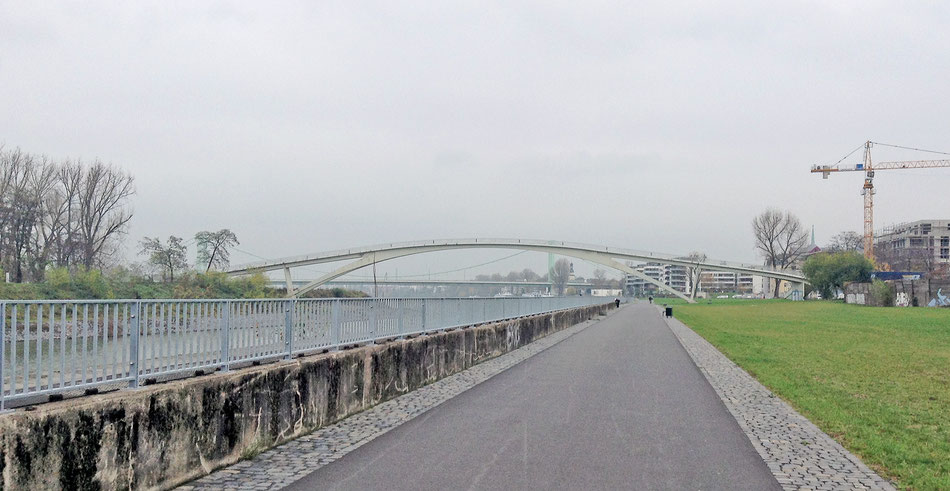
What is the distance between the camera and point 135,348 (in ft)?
20.8

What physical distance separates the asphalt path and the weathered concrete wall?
1.05 meters

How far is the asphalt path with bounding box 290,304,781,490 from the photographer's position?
21.2ft

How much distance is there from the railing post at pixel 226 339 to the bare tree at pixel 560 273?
13245cm

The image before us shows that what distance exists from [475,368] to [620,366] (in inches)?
133

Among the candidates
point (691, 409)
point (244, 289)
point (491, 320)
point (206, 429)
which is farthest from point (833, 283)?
point (206, 429)

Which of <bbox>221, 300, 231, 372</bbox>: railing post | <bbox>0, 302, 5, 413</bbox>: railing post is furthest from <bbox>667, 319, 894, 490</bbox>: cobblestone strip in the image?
<bbox>0, 302, 5, 413</bbox>: railing post

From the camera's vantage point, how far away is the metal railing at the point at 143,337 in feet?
17.4

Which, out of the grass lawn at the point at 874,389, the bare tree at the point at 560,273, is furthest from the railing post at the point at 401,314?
the bare tree at the point at 560,273

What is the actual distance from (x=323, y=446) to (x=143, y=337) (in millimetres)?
2419

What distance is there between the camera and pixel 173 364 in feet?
22.8

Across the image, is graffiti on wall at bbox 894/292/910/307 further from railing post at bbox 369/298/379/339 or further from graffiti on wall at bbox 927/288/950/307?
railing post at bbox 369/298/379/339

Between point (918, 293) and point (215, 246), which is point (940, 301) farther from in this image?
point (215, 246)

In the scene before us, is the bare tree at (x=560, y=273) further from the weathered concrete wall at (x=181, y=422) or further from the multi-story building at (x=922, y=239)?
the weathered concrete wall at (x=181, y=422)

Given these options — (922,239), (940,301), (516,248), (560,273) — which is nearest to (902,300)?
(940,301)
